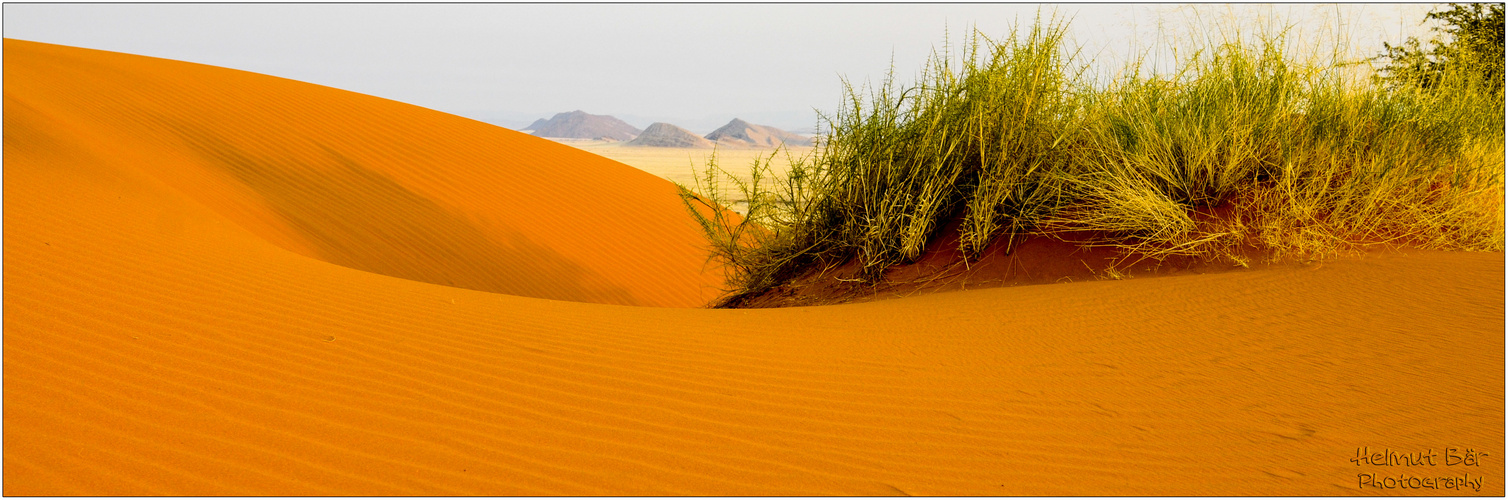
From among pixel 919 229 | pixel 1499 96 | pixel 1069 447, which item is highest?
pixel 1499 96

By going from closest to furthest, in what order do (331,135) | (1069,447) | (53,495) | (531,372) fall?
(53,495) < (1069,447) < (531,372) < (331,135)

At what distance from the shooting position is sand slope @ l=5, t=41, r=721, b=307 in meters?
8.92

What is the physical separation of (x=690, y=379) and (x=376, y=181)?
29.6 ft

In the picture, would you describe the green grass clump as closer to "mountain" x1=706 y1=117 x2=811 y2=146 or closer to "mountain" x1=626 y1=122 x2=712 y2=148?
"mountain" x1=626 y1=122 x2=712 y2=148

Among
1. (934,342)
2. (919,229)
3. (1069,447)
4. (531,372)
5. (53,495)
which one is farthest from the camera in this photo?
(919,229)

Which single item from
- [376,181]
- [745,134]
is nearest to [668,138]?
[745,134]

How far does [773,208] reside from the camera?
684 cm

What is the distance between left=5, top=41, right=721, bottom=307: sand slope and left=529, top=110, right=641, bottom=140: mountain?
99419mm

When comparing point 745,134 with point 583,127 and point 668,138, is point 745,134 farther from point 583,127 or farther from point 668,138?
point 583,127

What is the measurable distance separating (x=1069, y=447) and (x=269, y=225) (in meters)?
8.05

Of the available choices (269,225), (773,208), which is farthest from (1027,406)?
(269,225)

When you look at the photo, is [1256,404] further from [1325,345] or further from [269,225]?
[269,225]

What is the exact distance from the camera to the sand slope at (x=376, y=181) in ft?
29.3

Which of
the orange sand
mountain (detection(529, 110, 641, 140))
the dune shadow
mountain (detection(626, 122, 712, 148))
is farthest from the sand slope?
mountain (detection(529, 110, 641, 140))
